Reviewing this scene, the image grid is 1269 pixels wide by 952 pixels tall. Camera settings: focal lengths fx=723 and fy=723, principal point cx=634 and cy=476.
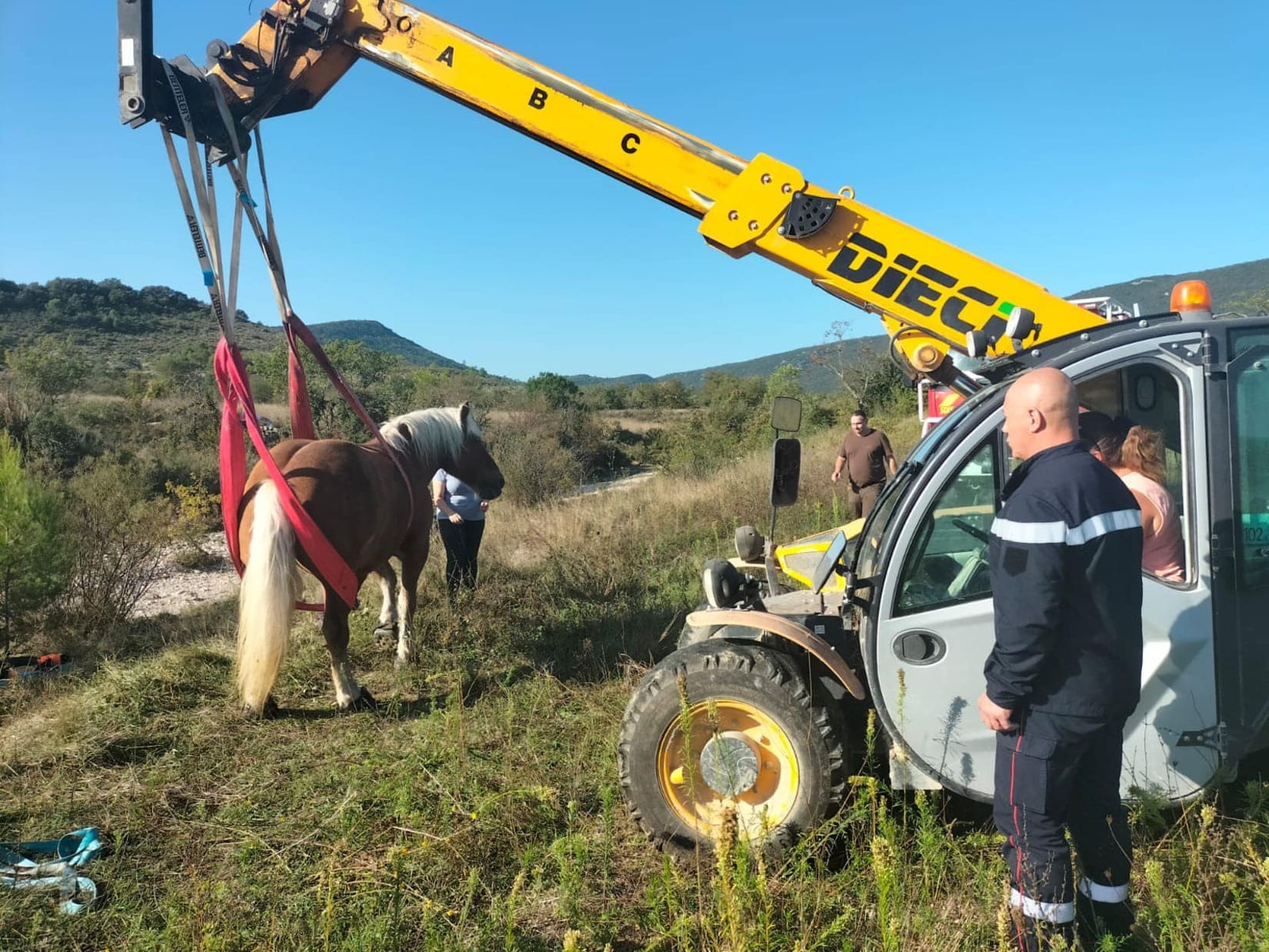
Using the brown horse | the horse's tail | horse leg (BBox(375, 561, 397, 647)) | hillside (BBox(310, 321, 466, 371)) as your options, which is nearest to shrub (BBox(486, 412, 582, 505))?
the brown horse

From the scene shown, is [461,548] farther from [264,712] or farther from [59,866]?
[59,866]

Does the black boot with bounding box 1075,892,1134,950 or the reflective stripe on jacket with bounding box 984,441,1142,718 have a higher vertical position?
the reflective stripe on jacket with bounding box 984,441,1142,718

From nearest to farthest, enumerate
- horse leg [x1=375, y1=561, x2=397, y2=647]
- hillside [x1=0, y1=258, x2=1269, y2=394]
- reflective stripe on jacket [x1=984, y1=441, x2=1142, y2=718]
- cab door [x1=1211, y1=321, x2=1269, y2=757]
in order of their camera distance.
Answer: reflective stripe on jacket [x1=984, y1=441, x2=1142, y2=718] < cab door [x1=1211, y1=321, x2=1269, y2=757] < horse leg [x1=375, y1=561, x2=397, y2=647] < hillside [x1=0, y1=258, x2=1269, y2=394]

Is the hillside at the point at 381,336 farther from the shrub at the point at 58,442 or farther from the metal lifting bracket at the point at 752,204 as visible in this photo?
the metal lifting bracket at the point at 752,204

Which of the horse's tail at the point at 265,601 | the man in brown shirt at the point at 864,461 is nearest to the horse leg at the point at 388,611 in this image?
the horse's tail at the point at 265,601

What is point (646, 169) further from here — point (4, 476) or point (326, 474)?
point (4, 476)

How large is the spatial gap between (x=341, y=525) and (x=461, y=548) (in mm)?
2480

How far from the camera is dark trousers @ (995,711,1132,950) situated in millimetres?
2203

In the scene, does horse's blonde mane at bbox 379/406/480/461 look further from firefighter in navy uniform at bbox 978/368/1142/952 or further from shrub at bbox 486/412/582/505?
shrub at bbox 486/412/582/505

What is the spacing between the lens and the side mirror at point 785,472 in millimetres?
3475

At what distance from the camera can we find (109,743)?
14.0 feet

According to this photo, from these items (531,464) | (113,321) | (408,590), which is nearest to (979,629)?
(408,590)

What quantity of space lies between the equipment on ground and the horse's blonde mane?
3.23 m

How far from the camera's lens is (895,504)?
3.14 meters
